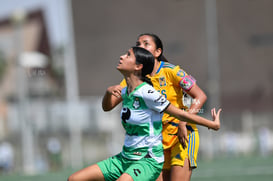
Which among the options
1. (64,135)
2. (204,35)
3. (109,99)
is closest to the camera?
(109,99)

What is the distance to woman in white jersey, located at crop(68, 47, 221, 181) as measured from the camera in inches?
225

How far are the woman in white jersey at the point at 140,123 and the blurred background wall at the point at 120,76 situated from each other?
23.9 metres

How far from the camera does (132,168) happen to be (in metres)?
5.69

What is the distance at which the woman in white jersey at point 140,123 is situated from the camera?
18.8 ft

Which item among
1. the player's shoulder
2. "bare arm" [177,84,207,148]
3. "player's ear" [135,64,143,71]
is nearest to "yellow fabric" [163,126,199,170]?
"bare arm" [177,84,207,148]

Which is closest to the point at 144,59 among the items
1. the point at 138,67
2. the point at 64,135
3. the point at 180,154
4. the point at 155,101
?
the point at 138,67

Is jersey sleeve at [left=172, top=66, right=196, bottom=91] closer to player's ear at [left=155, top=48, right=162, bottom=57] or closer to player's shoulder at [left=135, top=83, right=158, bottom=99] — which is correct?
player's ear at [left=155, top=48, right=162, bottom=57]

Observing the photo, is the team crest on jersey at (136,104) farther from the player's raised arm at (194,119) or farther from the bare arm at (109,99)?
the bare arm at (109,99)

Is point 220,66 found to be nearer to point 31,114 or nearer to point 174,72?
point 31,114

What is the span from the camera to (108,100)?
21.1 ft

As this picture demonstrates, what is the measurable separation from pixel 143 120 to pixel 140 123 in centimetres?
4

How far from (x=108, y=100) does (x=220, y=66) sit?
120 feet

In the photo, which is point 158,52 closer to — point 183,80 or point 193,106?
point 183,80

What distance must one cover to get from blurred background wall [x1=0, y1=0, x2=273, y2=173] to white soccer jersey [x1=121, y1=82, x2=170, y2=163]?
2404 centimetres
